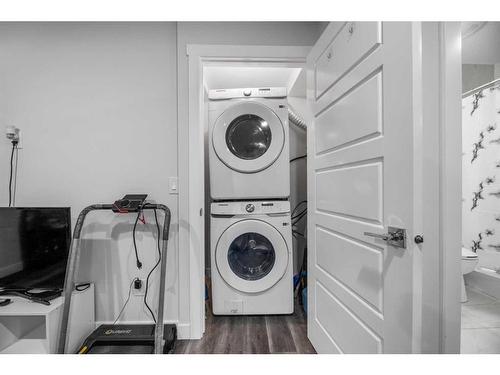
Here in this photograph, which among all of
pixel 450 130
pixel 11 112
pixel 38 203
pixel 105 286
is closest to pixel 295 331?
pixel 105 286

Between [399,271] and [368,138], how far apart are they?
0.53 meters

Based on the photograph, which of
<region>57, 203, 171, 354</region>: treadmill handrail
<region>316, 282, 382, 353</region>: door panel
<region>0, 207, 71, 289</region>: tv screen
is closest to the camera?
<region>316, 282, 382, 353</region>: door panel

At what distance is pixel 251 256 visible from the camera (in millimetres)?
2041

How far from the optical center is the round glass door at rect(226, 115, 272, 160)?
202cm

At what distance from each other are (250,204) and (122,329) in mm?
1261

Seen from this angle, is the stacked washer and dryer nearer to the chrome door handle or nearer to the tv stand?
the tv stand

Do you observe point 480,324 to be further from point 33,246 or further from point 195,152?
point 33,246

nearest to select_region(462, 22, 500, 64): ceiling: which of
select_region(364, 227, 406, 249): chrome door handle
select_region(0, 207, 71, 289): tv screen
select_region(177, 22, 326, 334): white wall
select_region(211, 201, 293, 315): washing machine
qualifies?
select_region(177, 22, 326, 334): white wall

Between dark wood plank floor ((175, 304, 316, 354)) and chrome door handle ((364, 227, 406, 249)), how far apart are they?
1.13 m

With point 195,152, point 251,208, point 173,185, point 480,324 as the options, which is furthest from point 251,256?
point 480,324

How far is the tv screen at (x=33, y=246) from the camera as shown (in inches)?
58.2

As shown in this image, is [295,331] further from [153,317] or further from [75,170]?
[75,170]

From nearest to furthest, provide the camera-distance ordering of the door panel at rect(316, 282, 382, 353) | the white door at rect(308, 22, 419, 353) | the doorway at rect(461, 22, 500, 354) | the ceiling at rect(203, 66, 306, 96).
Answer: the white door at rect(308, 22, 419, 353) → the door panel at rect(316, 282, 382, 353) → the doorway at rect(461, 22, 500, 354) → the ceiling at rect(203, 66, 306, 96)

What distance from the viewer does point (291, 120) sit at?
2.69m
